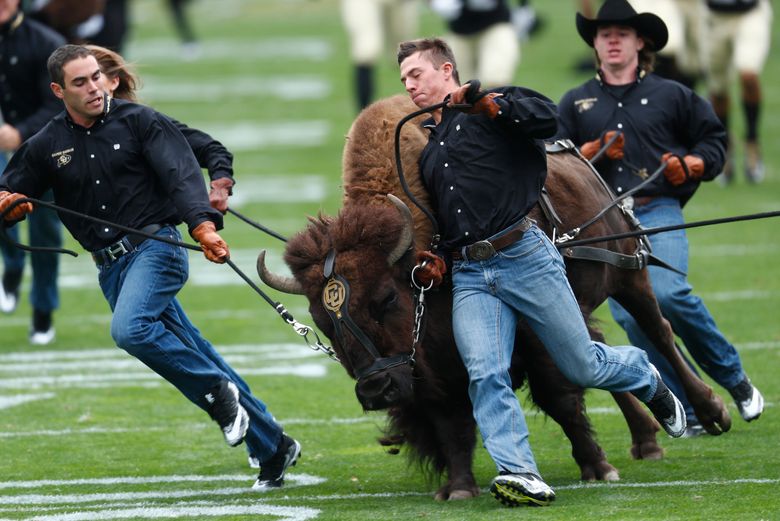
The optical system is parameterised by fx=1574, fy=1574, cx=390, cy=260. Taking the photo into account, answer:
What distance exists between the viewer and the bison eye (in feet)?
21.4

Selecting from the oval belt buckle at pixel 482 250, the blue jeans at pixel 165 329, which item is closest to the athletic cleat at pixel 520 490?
the oval belt buckle at pixel 482 250

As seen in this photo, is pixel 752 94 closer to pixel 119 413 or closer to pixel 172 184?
pixel 119 413

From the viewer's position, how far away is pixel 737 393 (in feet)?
26.5

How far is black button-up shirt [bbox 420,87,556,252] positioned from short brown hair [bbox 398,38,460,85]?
250 millimetres

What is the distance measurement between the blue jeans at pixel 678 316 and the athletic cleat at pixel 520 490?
5.94ft

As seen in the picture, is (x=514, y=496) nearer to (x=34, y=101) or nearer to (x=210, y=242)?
(x=210, y=242)

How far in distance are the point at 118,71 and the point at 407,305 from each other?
2.14m

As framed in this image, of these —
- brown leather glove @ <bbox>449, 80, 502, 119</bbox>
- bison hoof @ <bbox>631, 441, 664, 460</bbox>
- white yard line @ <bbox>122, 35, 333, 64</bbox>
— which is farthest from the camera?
white yard line @ <bbox>122, 35, 333, 64</bbox>

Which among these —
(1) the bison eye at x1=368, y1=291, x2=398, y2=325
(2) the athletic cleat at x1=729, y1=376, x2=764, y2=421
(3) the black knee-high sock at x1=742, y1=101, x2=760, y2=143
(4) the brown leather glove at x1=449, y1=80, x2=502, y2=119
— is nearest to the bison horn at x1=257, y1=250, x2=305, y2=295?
(1) the bison eye at x1=368, y1=291, x2=398, y2=325

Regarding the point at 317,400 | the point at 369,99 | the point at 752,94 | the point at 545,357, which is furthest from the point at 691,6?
the point at 545,357

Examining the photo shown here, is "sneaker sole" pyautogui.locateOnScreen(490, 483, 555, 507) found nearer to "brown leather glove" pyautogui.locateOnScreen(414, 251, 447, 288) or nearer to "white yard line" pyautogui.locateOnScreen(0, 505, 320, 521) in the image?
"white yard line" pyautogui.locateOnScreen(0, 505, 320, 521)

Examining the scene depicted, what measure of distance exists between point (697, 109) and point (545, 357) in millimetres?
1953

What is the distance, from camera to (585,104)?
8.34m

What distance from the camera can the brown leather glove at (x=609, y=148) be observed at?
26.6 feet
